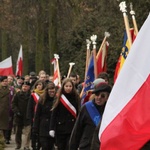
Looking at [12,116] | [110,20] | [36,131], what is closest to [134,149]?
[36,131]

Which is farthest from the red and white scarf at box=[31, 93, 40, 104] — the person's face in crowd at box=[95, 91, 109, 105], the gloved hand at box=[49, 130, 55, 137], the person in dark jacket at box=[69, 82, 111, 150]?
the person's face in crowd at box=[95, 91, 109, 105]

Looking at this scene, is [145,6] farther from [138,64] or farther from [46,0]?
[138,64]

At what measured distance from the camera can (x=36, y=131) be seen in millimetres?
12195

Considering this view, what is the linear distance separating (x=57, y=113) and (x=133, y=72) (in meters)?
5.69

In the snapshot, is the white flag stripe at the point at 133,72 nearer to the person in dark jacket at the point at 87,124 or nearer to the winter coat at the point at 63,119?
the person in dark jacket at the point at 87,124

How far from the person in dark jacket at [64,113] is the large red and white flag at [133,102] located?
536 cm

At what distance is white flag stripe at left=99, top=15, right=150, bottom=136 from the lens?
500 centimetres

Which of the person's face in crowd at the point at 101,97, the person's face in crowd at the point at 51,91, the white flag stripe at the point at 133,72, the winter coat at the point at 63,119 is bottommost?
the winter coat at the point at 63,119

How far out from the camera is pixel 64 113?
10.6 m

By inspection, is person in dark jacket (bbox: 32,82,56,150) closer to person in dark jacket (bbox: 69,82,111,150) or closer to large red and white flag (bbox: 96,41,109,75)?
large red and white flag (bbox: 96,41,109,75)

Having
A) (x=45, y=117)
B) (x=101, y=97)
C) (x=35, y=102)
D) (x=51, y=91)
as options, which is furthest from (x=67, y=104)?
(x=35, y=102)

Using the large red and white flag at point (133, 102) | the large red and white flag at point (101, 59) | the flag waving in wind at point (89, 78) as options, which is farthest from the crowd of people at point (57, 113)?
the large red and white flag at point (133, 102)

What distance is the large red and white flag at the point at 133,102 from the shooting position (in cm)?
498

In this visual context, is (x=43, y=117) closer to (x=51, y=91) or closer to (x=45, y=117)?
(x=45, y=117)
